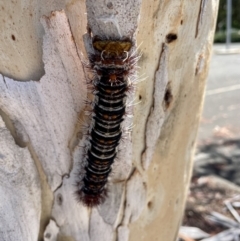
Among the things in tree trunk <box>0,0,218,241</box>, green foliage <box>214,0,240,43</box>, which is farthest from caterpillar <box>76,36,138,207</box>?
green foliage <box>214,0,240,43</box>

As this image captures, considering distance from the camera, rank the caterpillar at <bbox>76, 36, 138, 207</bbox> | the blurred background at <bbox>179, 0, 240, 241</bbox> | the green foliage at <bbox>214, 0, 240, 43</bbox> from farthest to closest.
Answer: the green foliage at <bbox>214, 0, 240, 43</bbox> < the blurred background at <bbox>179, 0, 240, 241</bbox> < the caterpillar at <bbox>76, 36, 138, 207</bbox>

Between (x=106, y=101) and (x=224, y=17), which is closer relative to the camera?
(x=106, y=101)

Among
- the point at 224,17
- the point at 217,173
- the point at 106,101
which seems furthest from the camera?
the point at 224,17

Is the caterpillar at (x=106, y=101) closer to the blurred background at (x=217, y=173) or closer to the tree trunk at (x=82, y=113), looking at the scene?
the tree trunk at (x=82, y=113)

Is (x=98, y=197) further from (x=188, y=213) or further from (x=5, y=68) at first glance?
(x=188, y=213)

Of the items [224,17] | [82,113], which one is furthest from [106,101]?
[224,17]

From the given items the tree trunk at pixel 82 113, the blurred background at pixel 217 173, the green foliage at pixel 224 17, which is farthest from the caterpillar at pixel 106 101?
the green foliage at pixel 224 17

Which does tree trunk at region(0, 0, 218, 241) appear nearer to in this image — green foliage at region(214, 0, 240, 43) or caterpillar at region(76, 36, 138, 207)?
caterpillar at region(76, 36, 138, 207)

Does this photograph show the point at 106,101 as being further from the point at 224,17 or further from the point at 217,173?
the point at 224,17
